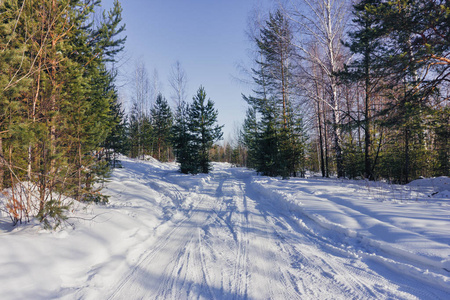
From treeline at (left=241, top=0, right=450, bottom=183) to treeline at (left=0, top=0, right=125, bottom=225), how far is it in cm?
968

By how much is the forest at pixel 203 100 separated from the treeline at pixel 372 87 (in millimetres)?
67

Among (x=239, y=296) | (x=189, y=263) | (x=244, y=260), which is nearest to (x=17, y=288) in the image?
(x=189, y=263)

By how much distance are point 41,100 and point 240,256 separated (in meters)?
5.33

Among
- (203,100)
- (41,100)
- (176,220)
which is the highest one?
(203,100)

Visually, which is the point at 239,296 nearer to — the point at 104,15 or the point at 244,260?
the point at 244,260

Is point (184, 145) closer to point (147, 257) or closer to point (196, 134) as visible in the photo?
point (196, 134)

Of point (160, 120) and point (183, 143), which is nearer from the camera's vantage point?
point (183, 143)

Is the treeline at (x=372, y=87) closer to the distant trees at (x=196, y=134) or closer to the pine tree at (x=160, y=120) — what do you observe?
the distant trees at (x=196, y=134)

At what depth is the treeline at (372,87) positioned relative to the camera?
6770mm

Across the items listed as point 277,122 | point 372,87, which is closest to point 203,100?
point 277,122

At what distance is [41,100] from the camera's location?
4.30m

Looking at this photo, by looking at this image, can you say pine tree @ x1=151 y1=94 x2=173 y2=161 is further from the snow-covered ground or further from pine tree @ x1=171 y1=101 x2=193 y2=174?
the snow-covered ground

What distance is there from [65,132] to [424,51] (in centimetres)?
1126

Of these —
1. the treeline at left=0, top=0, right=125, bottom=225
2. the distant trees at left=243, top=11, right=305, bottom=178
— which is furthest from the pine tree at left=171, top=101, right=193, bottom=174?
the treeline at left=0, top=0, right=125, bottom=225
